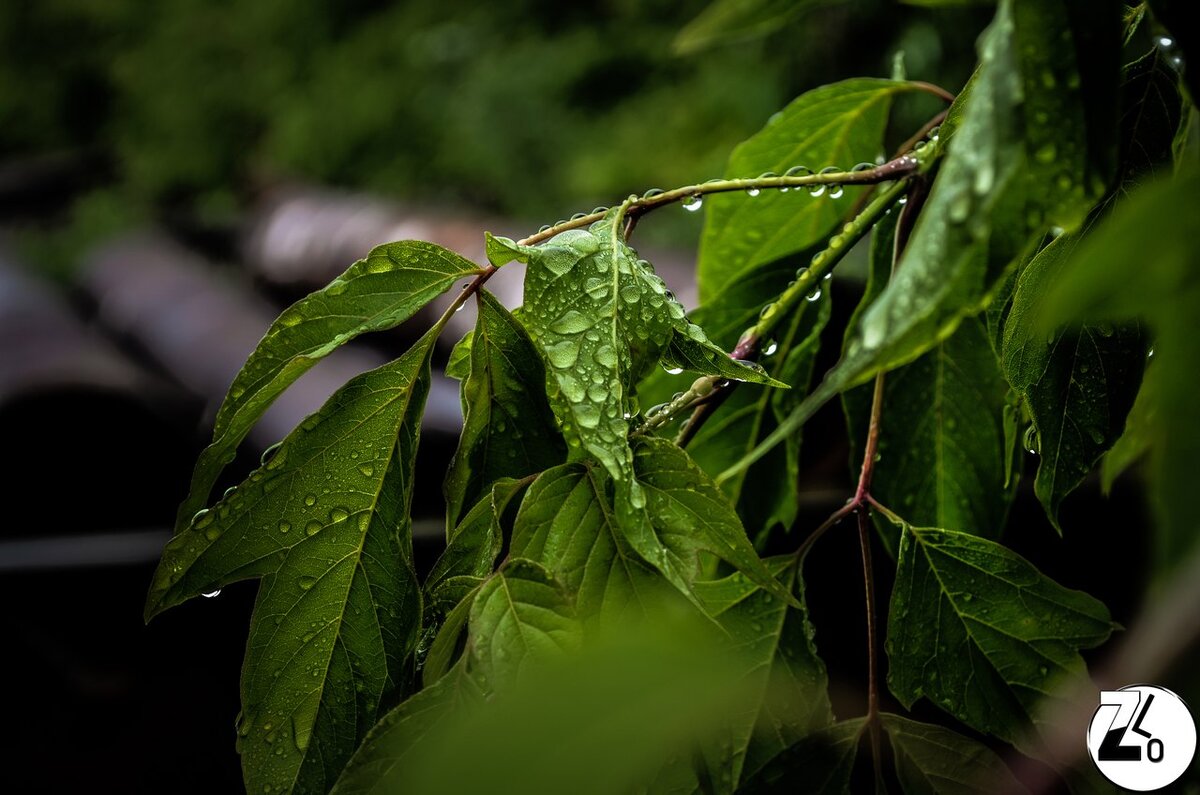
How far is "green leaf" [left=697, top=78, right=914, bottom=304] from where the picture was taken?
413mm

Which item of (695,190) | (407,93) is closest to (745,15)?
(695,190)

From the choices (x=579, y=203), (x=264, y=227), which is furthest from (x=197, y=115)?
(x=579, y=203)

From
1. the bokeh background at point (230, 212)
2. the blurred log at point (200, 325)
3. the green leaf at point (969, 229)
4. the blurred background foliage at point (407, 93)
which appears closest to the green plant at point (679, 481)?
the green leaf at point (969, 229)

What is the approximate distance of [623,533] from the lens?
229 mm

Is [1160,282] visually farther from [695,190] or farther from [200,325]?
[200,325]

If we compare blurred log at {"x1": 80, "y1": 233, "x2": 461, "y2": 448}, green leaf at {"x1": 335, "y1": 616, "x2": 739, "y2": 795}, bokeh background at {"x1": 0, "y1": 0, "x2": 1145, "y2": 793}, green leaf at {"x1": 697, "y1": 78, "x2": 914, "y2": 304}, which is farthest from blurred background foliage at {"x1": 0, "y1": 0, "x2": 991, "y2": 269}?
green leaf at {"x1": 335, "y1": 616, "x2": 739, "y2": 795}

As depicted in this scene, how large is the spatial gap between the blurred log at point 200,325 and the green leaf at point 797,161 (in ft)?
2.73

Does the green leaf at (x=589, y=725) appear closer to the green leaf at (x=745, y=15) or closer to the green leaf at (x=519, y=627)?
the green leaf at (x=519, y=627)

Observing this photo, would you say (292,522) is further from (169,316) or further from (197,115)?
(197,115)

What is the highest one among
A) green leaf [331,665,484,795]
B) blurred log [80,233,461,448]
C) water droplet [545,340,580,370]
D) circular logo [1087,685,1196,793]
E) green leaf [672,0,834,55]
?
green leaf [672,0,834,55]

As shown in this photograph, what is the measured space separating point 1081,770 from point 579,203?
12.6ft

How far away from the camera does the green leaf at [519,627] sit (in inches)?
8.5

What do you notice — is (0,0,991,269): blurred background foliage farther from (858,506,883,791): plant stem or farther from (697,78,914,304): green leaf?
(858,506,883,791): plant stem

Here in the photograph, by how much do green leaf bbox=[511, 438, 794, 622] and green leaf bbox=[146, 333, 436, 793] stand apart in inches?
1.9
